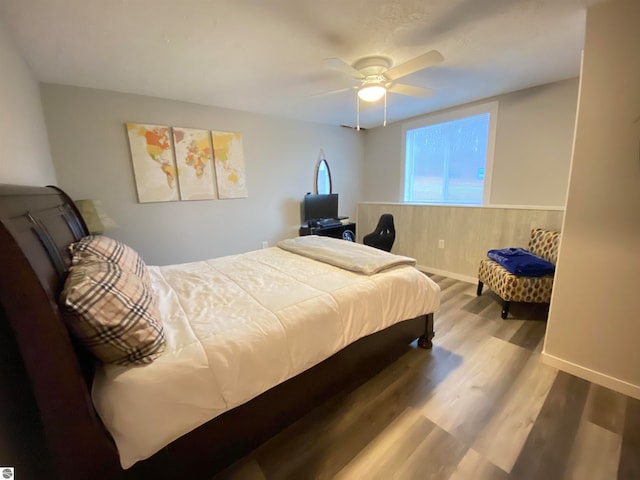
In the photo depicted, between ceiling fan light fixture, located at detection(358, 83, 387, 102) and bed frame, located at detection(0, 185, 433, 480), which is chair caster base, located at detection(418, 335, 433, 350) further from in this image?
ceiling fan light fixture, located at detection(358, 83, 387, 102)

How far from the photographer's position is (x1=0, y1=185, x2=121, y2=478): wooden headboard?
741 mm

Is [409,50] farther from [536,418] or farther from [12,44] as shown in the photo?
[12,44]

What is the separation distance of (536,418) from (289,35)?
9.25 feet

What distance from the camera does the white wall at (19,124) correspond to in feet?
5.04

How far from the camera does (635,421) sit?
1.47 meters

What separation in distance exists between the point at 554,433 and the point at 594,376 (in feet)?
2.26

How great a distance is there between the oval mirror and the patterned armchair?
2664 mm

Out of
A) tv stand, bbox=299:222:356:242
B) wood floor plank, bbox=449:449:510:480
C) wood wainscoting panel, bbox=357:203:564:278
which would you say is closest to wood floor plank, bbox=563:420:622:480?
wood floor plank, bbox=449:449:510:480

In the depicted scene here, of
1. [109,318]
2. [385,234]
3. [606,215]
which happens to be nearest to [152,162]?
[109,318]

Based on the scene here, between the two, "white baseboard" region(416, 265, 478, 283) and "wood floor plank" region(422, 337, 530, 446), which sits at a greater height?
"white baseboard" region(416, 265, 478, 283)

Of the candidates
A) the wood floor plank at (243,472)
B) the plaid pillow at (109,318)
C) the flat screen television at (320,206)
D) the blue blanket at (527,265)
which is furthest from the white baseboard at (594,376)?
the flat screen television at (320,206)

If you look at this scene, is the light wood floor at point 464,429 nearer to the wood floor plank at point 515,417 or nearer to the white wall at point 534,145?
the wood floor plank at point 515,417

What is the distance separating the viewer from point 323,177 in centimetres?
452

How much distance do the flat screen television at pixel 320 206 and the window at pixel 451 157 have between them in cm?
121
